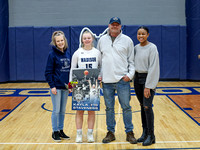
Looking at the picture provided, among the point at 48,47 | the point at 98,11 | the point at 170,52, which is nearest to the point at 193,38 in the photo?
the point at 170,52

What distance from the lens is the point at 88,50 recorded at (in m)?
3.88

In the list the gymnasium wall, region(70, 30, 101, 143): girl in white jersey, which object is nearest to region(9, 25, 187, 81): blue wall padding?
the gymnasium wall

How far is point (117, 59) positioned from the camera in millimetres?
3785

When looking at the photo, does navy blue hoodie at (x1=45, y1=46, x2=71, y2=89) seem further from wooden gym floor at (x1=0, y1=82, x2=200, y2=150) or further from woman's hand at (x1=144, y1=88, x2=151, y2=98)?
woman's hand at (x1=144, y1=88, x2=151, y2=98)

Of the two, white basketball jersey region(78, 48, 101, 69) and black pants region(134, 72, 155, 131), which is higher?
white basketball jersey region(78, 48, 101, 69)

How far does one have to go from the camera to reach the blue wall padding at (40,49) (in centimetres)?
1040

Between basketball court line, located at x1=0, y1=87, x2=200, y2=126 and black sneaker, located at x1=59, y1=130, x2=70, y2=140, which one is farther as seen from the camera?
basketball court line, located at x1=0, y1=87, x2=200, y2=126

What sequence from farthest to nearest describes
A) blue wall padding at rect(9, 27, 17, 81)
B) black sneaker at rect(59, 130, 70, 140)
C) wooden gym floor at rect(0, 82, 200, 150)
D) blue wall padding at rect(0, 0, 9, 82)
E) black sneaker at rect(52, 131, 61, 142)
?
blue wall padding at rect(9, 27, 17, 81) < blue wall padding at rect(0, 0, 9, 82) < black sneaker at rect(59, 130, 70, 140) < black sneaker at rect(52, 131, 61, 142) < wooden gym floor at rect(0, 82, 200, 150)

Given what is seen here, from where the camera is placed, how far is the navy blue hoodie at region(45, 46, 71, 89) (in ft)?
12.9

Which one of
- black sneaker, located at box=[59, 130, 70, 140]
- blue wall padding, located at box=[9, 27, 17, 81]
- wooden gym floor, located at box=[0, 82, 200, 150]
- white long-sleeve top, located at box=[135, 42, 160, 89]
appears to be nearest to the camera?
white long-sleeve top, located at box=[135, 42, 160, 89]

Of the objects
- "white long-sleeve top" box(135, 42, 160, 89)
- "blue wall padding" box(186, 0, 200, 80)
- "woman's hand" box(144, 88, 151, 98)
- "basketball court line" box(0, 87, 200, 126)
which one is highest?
"blue wall padding" box(186, 0, 200, 80)

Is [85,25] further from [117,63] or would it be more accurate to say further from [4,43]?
[117,63]

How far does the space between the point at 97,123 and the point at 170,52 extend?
6.25 m

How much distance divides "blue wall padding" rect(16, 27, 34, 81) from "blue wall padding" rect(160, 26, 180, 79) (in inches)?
198
